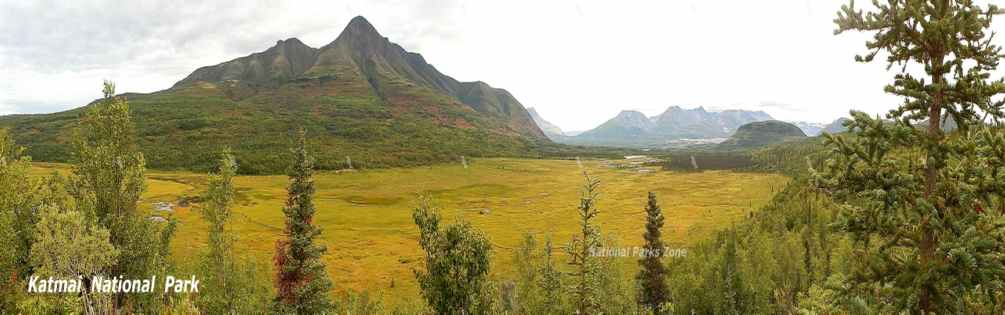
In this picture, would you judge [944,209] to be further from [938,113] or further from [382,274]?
[382,274]

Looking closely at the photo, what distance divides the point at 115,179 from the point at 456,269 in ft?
76.3

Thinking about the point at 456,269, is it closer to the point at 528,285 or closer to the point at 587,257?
the point at 587,257

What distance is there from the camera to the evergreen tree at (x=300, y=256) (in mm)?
36375

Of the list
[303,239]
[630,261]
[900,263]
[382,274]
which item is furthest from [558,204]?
[900,263]

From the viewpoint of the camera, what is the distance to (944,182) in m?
9.80

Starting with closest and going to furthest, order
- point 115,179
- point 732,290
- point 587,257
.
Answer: point 587,257 → point 115,179 → point 732,290

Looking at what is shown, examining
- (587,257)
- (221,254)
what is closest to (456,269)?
(587,257)

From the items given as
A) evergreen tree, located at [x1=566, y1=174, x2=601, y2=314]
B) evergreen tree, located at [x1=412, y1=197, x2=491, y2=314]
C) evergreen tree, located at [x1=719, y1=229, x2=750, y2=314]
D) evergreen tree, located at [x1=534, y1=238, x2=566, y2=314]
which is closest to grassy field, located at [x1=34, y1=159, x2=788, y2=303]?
evergreen tree, located at [x1=534, y1=238, x2=566, y2=314]

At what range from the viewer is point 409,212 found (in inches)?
5084

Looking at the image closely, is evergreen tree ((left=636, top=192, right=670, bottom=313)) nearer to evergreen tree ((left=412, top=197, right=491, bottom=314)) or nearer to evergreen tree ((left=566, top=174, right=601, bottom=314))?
evergreen tree ((left=412, top=197, right=491, bottom=314))

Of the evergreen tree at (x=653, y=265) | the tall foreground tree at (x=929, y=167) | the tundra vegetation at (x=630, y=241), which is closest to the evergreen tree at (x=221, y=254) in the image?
the tundra vegetation at (x=630, y=241)

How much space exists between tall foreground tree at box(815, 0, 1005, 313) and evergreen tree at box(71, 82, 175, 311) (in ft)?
124

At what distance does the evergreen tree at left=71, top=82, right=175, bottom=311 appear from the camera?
1191 inches

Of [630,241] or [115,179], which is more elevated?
[115,179]
